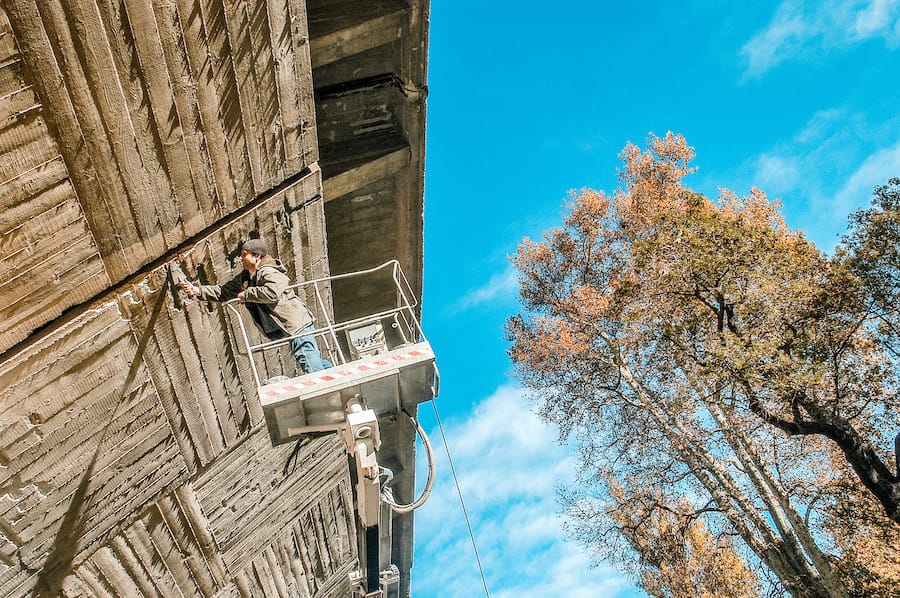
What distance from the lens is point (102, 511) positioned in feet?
14.4

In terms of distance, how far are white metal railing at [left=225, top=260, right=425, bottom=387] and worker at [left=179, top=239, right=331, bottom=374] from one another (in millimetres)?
110

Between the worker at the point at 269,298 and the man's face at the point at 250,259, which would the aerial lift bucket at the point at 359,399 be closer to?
the worker at the point at 269,298

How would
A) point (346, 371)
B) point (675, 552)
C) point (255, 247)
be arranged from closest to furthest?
1. point (346, 371)
2. point (255, 247)
3. point (675, 552)

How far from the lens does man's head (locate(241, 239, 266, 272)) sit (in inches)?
173

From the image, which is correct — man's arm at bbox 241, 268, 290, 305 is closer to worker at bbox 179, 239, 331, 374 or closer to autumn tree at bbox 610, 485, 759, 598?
worker at bbox 179, 239, 331, 374

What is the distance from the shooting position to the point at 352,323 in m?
4.31

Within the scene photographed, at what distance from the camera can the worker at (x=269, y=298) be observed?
13.8 feet

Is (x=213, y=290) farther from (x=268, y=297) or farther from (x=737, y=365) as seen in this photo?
(x=737, y=365)

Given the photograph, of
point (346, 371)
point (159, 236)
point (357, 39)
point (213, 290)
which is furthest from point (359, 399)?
point (357, 39)

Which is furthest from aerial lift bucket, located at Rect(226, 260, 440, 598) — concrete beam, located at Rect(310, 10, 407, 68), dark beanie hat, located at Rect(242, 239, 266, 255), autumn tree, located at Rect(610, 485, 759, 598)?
autumn tree, located at Rect(610, 485, 759, 598)

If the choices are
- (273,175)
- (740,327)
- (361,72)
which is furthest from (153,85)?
(740,327)

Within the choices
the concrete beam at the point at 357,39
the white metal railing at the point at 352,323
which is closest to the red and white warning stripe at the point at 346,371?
the white metal railing at the point at 352,323

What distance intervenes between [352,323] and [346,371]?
2.31ft

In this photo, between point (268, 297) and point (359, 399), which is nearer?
point (359, 399)
